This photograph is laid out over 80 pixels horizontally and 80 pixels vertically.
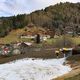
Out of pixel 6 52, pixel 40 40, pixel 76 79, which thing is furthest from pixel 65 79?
pixel 40 40

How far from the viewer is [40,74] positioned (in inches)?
2010

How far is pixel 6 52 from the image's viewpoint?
103375 mm

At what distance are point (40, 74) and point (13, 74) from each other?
14.5 ft

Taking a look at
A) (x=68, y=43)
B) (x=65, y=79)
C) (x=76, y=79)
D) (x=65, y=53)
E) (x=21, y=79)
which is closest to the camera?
(x=76, y=79)

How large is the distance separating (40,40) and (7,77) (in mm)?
149314

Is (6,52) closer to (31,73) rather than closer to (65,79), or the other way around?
(31,73)

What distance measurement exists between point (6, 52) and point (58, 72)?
2049 inches

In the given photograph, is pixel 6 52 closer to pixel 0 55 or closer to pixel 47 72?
pixel 0 55

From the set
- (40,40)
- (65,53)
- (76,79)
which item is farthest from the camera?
(40,40)

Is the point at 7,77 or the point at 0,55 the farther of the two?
the point at 0,55

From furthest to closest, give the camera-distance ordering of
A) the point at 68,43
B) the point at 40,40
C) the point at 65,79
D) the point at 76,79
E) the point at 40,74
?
the point at 40,40, the point at 68,43, the point at 40,74, the point at 65,79, the point at 76,79

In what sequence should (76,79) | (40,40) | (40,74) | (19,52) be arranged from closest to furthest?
(76,79) < (40,74) < (19,52) < (40,40)

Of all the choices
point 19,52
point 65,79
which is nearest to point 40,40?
point 19,52

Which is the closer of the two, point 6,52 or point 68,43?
point 6,52
